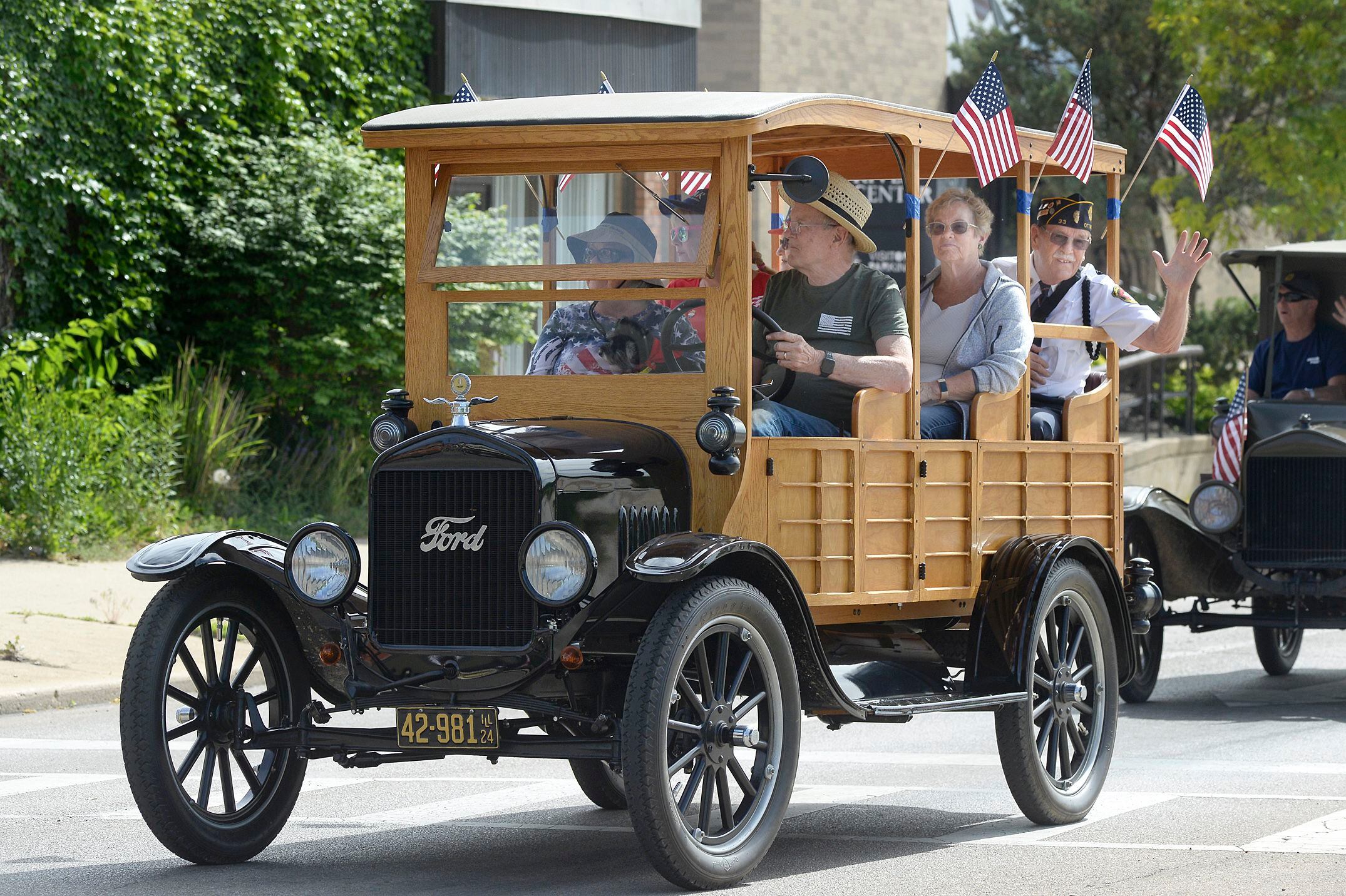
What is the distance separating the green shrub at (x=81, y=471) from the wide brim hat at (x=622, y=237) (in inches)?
345

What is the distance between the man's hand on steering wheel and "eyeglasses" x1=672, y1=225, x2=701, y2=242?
45 cm

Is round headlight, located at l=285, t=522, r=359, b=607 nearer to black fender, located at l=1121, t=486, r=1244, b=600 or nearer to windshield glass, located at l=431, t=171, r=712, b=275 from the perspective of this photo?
windshield glass, located at l=431, t=171, r=712, b=275

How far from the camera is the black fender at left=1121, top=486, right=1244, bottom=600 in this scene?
1159cm

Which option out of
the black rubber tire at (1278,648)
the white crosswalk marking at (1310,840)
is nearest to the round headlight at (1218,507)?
the black rubber tire at (1278,648)

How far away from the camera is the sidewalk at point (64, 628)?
36.5ft

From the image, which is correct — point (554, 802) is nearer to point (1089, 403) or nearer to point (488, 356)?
point (488, 356)

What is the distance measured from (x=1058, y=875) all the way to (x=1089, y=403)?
8.53 feet

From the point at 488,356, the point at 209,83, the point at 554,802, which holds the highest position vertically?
the point at 209,83

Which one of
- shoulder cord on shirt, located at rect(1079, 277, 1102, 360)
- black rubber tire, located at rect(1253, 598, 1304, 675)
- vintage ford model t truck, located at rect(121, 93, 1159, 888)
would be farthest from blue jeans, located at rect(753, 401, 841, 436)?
black rubber tire, located at rect(1253, 598, 1304, 675)

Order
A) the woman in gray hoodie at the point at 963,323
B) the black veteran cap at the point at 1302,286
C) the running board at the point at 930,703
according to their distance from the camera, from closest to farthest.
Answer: the running board at the point at 930,703 → the woman in gray hoodie at the point at 963,323 → the black veteran cap at the point at 1302,286

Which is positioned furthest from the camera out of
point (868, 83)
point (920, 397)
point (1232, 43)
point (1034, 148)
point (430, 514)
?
point (868, 83)

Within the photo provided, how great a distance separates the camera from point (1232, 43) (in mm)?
21328

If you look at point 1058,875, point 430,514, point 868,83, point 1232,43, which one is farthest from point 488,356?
point 868,83

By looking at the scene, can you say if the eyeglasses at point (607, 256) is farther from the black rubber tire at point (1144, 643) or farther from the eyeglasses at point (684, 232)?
the black rubber tire at point (1144, 643)
